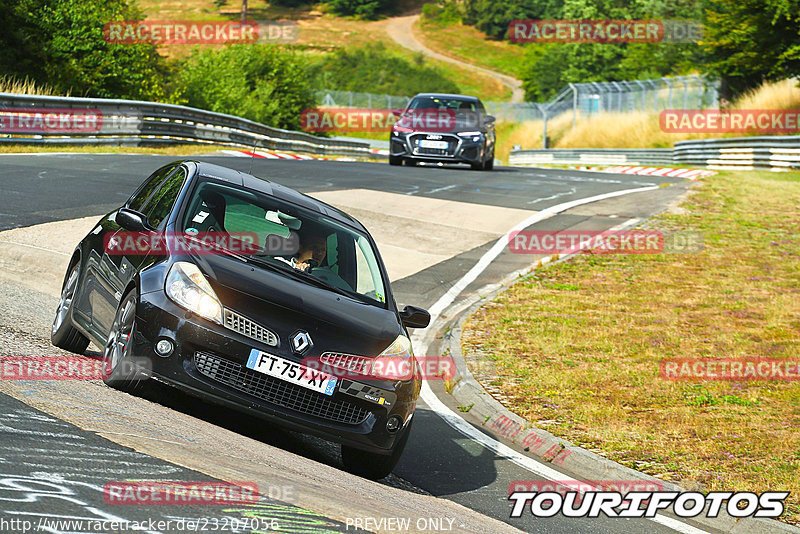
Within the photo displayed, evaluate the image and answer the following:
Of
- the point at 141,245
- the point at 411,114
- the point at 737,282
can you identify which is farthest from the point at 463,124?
Result: the point at 141,245

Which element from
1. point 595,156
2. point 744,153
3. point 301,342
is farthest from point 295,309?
point 595,156

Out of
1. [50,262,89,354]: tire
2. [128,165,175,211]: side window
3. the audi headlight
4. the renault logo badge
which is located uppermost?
[128,165,175,211]: side window

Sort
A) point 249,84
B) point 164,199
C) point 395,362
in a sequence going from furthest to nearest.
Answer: point 249,84 < point 164,199 < point 395,362

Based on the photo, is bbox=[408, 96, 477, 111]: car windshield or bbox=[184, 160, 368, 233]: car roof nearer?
bbox=[184, 160, 368, 233]: car roof

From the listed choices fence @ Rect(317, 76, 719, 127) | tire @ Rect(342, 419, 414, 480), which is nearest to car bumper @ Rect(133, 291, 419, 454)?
tire @ Rect(342, 419, 414, 480)

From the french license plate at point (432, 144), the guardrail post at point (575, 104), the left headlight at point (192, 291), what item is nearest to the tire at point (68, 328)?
the left headlight at point (192, 291)

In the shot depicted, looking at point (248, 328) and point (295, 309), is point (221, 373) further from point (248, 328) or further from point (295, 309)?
point (295, 309)

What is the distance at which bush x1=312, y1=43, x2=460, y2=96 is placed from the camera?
3787 inches

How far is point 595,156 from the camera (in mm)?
44875

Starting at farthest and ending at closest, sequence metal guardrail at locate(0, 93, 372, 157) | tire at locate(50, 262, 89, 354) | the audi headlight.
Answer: metal guardrail at locate(0, 93, 372, 157)
tire at locate(50, 262, 89, 354)
the audi headlight

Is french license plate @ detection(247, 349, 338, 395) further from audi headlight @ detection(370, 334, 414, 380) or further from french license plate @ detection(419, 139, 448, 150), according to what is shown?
french license plate @ detection(419, 139, 448, 150)

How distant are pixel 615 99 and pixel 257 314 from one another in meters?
49.6

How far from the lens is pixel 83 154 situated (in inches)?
952

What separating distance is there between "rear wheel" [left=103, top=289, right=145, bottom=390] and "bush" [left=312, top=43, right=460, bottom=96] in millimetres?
88461
